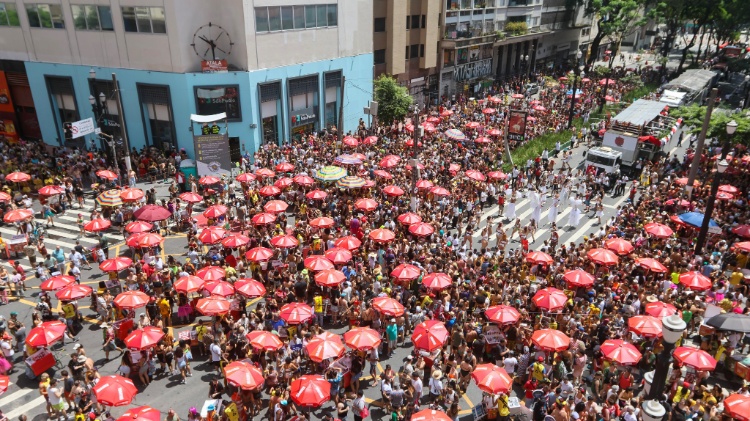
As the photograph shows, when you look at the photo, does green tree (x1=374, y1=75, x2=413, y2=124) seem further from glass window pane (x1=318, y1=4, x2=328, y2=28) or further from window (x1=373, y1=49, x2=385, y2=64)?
glass window pane (x1=318, y1=4, x2=328, y2=28)

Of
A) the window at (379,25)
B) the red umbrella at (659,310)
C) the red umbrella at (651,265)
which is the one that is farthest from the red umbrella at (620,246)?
the window at (379,25)

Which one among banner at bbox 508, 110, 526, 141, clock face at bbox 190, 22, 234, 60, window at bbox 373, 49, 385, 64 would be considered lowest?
banner at bbox 508, 110, 526, 141

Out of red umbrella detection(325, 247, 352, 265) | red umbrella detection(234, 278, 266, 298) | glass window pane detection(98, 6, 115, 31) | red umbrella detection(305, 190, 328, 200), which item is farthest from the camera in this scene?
glass window pane detection(98, 6, 115, 31)

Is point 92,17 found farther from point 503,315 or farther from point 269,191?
point 503,315

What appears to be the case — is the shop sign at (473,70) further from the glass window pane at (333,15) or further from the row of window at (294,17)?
the row of window at (294,17)

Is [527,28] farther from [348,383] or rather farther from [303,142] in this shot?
[348,383]

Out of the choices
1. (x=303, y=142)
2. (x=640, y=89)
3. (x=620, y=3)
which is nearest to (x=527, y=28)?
(x=620, y=3)

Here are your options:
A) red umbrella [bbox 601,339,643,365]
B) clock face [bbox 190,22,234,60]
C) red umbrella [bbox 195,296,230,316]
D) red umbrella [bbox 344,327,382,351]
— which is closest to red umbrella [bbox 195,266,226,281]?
red umbrella [bbox 195,296,230,316]
